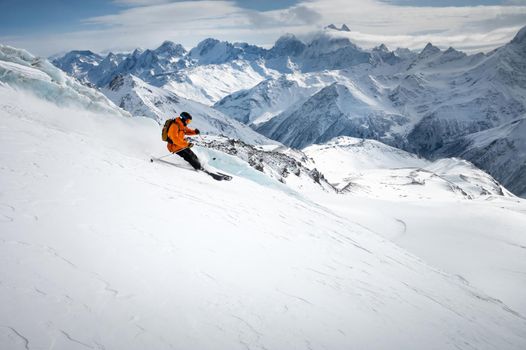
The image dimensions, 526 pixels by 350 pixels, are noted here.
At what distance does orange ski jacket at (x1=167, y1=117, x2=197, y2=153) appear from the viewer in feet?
57.9

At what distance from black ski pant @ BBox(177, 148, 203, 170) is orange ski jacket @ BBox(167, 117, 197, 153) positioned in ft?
1.20

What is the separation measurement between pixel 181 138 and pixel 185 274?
440 inches

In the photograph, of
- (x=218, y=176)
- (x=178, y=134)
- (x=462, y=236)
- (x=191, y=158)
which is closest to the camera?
(x=178, y=134)

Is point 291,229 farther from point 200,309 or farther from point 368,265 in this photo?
point 200,309

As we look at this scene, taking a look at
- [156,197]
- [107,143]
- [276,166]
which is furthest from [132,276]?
[276,166]

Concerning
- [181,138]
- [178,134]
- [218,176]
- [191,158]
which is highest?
[178,134]

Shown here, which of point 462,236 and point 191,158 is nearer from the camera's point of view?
point 191,158

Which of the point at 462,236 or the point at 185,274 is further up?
the point at 185,274

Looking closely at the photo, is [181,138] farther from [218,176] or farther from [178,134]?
[218,176]

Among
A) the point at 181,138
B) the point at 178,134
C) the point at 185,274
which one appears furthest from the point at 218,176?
the point at 185,274

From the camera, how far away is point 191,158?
61.4ft

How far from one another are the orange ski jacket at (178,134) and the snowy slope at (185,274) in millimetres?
2521

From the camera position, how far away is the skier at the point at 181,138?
57.9ft

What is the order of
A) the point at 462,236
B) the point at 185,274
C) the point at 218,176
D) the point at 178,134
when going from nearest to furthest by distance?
the point at 185,274, the point at 178,134, the point at 218,176, the point at 462,236
